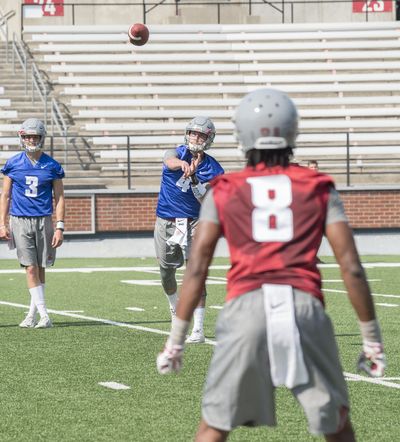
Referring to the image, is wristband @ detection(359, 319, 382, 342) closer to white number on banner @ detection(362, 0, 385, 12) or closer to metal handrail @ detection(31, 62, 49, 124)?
metal handrail @ detection(31, 62, 49, 124)

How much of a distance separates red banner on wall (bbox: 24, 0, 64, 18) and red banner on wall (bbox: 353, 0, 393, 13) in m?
8.12

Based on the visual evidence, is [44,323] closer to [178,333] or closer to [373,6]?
[178,333]

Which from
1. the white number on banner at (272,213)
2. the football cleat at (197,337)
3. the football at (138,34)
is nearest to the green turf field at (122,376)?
the football cleat at (197,337)

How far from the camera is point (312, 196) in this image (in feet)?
14.1

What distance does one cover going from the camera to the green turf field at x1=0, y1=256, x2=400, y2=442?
260 inches

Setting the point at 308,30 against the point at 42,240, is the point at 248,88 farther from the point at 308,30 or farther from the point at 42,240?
the point at 42,240

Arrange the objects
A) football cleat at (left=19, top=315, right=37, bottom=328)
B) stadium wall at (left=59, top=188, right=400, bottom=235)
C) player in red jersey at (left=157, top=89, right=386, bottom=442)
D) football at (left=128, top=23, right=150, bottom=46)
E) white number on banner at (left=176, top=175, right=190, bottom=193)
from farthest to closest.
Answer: stadium wall at (left=59, top=188, right=400, bottom=235)
football at (left=128, top=23, right=150, bottom=46)
football cleat at (left=19, top=315, right=37, bottom=328)
white number on banner at (left=176, top=175, right=190, bottom=193)
player in red jersey at (left=157, top=89, right=386, bottom=442)

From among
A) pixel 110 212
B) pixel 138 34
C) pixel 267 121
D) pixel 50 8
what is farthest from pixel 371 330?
pixel 50 8

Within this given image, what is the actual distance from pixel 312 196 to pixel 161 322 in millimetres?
7867

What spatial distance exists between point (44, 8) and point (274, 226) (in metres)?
29.4

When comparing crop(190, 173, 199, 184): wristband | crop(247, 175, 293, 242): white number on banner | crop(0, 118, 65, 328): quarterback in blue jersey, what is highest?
crop(247, 175, 293, 242): white number on banner

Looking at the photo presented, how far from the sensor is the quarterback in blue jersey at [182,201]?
1005 cm

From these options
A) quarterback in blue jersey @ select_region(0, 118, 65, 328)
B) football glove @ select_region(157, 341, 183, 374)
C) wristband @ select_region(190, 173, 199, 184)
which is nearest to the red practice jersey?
football glove @ select_region(157, 341, 183, 374)

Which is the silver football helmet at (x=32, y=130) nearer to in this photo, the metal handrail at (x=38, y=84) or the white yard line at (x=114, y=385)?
the white yard line at (x=114, y=385)
